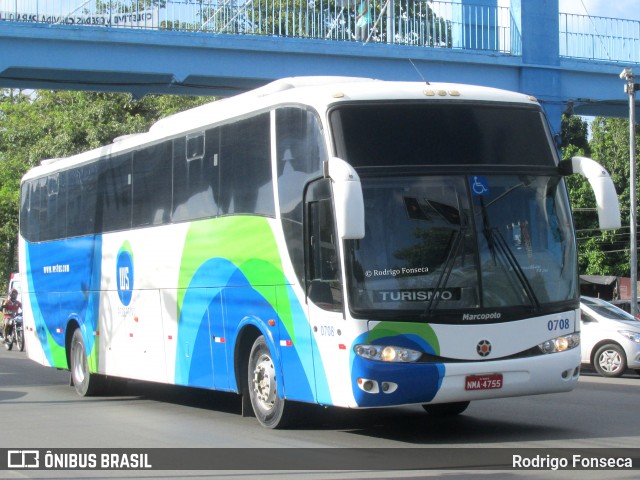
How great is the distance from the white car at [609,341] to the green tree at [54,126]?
19.1 m

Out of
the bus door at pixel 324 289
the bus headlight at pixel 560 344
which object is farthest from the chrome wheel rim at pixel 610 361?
the bus door at pixel 324 289

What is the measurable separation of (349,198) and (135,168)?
21.0 feet

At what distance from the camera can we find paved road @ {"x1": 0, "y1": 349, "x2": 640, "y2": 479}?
33.5 feet

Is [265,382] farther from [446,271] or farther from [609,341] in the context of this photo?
[609,341]

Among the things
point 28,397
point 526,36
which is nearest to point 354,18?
point 526,36

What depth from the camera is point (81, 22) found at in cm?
2069

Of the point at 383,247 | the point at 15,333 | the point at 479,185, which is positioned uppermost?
the point at 479,185

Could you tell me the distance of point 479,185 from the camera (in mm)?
10352

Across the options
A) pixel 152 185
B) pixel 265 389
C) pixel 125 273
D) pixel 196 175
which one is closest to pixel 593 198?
pixel 125 273

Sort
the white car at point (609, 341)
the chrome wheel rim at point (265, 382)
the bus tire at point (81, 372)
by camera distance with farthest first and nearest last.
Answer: the white car at point (609, 341) → the bus tire at point (81, 372) → the chrome wheel rim at point (265, 382)

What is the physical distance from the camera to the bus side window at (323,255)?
1005 centimetres

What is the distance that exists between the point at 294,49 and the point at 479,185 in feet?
39.0

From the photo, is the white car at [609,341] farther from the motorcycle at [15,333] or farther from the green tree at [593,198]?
the green tree at [593,198]

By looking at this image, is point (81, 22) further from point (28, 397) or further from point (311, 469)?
point (311, 469)
